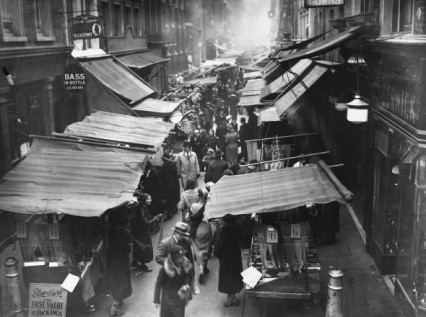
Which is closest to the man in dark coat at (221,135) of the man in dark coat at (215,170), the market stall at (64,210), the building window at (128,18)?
the man in dark coat at (215,170)

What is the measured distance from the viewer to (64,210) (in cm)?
802

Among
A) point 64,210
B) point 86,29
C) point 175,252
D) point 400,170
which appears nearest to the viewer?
point 175,252

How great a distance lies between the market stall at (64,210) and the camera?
829cm

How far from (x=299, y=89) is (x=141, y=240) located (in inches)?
255

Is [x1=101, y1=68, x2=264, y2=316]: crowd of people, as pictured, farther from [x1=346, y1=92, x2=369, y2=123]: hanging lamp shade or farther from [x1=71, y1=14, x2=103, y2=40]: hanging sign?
[x1=71, y1=14, x2=103, y2=40]: hanging sign

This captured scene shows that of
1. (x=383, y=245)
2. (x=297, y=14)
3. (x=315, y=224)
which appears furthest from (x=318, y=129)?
(x=297, y=14)

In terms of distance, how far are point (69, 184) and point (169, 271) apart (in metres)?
2.49

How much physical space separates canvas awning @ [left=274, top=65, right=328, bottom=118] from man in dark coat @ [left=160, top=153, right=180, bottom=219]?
3139 millimetres

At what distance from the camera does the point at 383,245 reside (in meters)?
10.6

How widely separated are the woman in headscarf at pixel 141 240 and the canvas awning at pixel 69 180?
997 mm

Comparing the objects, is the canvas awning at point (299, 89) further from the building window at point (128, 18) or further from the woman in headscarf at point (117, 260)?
the building window at point (128, 18)

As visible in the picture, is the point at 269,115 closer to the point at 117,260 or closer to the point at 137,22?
the point at 117,260

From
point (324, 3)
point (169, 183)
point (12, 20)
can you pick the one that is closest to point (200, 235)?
point (169, 183)

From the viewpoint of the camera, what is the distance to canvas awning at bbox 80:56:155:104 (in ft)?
62.3
